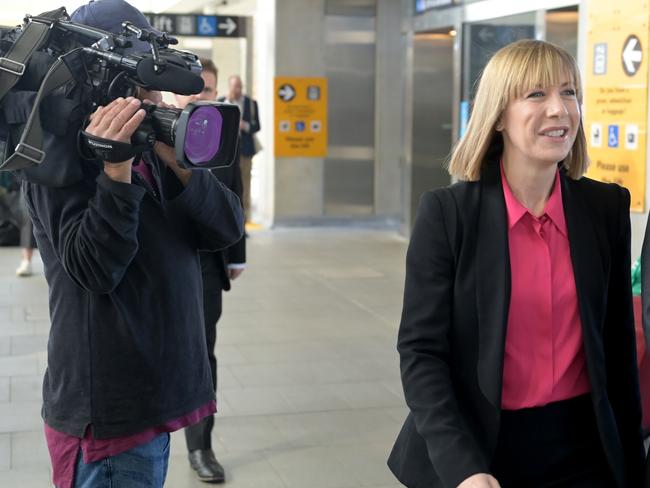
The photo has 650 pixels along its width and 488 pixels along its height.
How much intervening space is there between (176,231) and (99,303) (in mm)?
254

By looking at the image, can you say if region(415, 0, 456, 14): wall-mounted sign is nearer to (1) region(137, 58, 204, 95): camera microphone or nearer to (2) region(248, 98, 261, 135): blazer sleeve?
(2) region(248, 98, 261, 135): blazer sleeve

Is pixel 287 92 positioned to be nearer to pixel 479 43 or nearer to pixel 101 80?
pixel 479 43

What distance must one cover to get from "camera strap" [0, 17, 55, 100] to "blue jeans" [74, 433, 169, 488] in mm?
817

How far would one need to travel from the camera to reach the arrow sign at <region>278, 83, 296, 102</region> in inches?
576

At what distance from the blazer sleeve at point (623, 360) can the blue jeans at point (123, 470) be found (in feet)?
3.32

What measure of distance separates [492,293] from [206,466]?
9.55 ft

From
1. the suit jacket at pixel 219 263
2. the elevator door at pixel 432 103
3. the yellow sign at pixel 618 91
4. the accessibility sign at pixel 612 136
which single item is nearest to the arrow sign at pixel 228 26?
the elevator door at pixel 432 103

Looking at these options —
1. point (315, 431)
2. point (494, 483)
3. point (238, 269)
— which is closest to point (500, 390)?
point (494, 483)

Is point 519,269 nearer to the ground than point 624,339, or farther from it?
farther from it

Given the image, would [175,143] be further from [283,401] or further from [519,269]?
[283,401]

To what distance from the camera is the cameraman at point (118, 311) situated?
2.30 m

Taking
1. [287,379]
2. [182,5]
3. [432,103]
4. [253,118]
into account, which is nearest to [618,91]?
[287,379]

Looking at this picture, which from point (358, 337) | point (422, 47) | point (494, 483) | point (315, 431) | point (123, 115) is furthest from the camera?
point (422, 47)

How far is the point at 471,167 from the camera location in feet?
7.84
